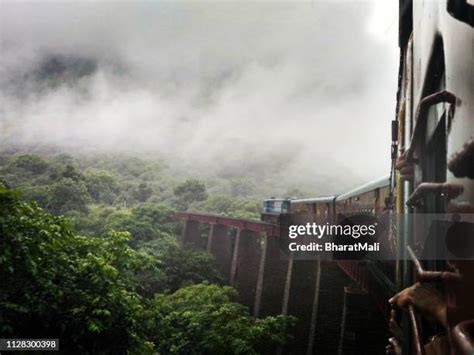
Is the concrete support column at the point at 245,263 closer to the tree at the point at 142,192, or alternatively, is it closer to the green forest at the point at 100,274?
the green forest at the point at 100,274

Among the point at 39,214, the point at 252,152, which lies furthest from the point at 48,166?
the point at 39,214

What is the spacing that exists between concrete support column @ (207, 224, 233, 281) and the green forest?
3.37ft

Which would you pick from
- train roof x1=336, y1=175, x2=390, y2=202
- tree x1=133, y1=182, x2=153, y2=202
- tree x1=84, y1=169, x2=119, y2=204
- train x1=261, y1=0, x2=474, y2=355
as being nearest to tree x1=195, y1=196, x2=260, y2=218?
tree x1=133, y1=182, x2=153, y2=202

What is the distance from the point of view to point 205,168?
1970cm

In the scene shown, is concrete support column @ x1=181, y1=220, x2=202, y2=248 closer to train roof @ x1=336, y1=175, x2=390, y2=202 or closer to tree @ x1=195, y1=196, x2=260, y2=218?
tree @ x1=195, y1=196, x2=260, y2=218

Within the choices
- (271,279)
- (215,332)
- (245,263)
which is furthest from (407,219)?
(245,263)

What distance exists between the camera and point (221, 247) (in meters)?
16.0

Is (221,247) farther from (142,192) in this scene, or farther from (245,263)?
(142,192)

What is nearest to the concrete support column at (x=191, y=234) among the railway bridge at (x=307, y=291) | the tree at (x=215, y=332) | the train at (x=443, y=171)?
the railway bridge at (x=307, y=291)

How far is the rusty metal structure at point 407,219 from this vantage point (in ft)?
3.87

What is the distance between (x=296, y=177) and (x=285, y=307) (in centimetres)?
839

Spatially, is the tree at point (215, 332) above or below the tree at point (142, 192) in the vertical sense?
below

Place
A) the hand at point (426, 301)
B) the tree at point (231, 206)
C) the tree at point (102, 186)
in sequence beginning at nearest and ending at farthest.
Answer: the hand at point (426, 301) < the tree at point (102, 186) < the tree at point (231, 206)

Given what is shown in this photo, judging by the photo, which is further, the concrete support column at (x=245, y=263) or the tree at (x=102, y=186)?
the tree at (x=102, y=186)
